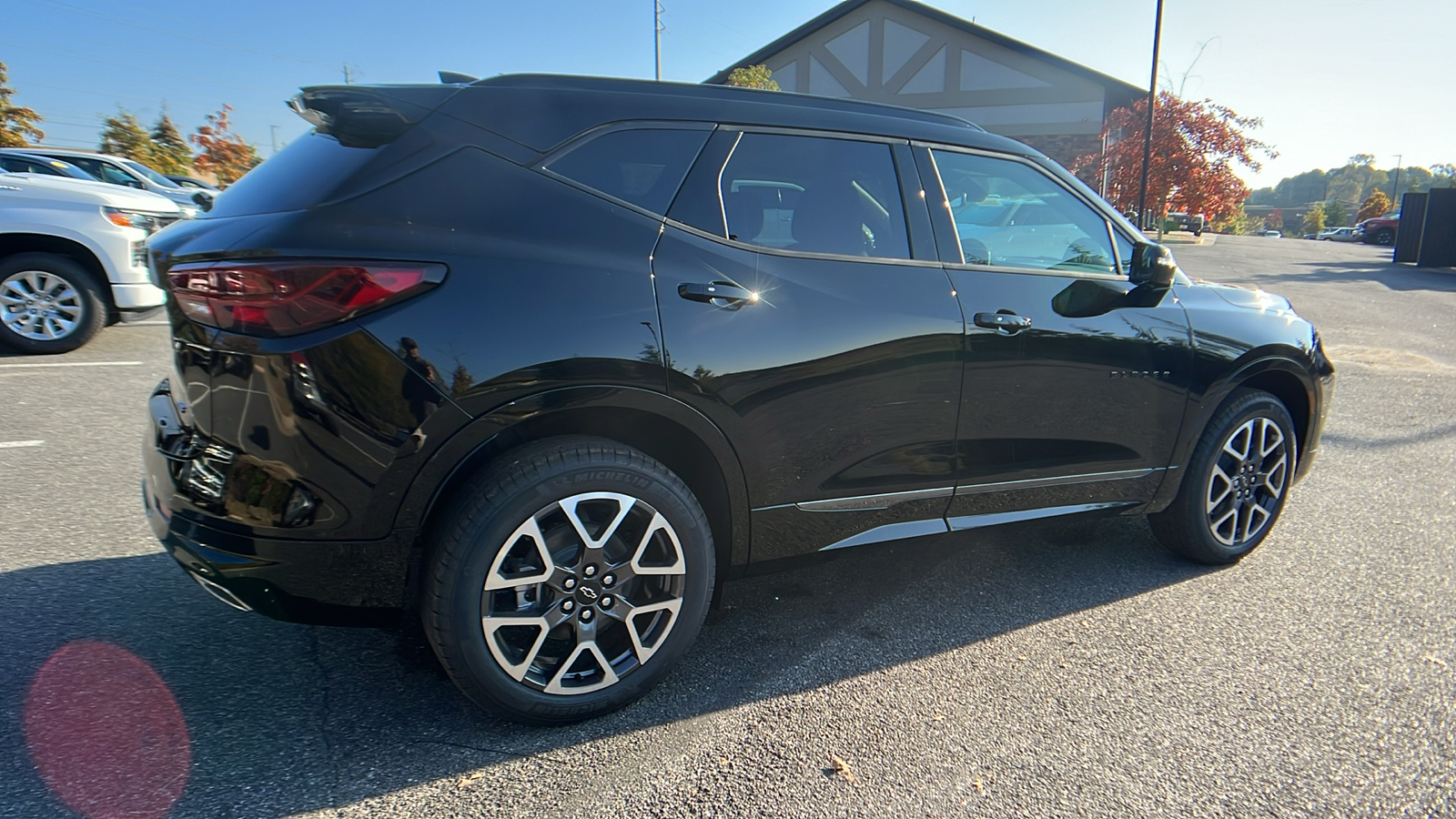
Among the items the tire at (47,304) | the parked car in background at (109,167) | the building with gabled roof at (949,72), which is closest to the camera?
the tire at (47,304)

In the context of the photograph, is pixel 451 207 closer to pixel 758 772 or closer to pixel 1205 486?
pixel 758 772

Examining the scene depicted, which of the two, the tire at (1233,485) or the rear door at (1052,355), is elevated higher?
the rear door at (1052,355)

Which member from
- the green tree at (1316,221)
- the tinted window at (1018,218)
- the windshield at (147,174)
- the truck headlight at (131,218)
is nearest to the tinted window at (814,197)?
the tinted window at (1018,218)

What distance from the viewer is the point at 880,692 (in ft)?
8.67

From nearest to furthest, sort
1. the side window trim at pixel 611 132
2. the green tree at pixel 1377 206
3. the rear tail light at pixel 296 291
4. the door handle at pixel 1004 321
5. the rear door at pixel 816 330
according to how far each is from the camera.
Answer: the rear tail light at pixel 296 291 → the side window trim at pixel 611 132 → the rear door at pixel 816 330 → the door handle at pixel 1004 321 → the green tree at pixel 1377 206

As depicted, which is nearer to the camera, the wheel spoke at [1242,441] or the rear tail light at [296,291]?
the rear tail light at [296,291]

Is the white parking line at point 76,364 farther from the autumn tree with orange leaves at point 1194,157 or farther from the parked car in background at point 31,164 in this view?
the autumn tree with orange leaves at point 1194,157

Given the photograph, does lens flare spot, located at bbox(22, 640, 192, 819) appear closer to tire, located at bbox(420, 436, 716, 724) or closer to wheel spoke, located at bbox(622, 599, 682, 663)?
tire, located at bbox(420, 436, 716, 724)

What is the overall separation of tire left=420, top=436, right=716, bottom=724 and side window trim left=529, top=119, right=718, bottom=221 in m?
0.70

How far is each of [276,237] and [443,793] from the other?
1456 millimetres

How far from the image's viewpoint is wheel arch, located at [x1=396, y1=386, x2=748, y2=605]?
2.15 m

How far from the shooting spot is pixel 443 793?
212 cm

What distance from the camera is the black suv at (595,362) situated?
6.74 feet

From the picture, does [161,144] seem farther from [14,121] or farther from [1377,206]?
[1377,206]
